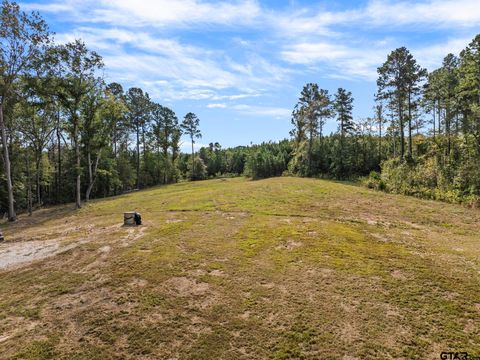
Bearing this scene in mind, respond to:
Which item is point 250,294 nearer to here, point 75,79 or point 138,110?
point 75,79

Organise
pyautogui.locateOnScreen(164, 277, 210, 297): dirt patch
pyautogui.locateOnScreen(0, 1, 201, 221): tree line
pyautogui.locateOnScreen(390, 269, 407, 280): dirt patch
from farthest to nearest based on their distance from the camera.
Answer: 1. pyautogui.locateOnScreen(0, 1, 201, 221): tree line
2. pyautogui.locateOnScreen(390, 269, 407, 280): dirt patch
3. pyautogui.locateOnScreen(164, 277, 210, 297): dirt patch

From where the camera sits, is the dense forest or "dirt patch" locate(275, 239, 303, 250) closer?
"dirt patch" locate(275, 239, 303, 250)

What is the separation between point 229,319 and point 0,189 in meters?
31.0

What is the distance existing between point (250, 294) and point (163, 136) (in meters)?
44.1

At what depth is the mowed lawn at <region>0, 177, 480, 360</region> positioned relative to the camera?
449 cm

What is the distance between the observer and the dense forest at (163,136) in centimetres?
1909

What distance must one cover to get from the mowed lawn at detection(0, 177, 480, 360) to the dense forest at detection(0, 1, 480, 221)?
12.4 meters

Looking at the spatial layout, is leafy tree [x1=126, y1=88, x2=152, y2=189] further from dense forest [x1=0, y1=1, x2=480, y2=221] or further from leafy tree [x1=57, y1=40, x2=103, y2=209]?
leafy tree [x1=57, y1=40, x2=103, y2=209]

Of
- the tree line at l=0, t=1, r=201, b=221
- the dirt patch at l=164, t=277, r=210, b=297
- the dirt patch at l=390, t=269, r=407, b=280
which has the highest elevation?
the tree line at l=0, t=1, r=201, b=221

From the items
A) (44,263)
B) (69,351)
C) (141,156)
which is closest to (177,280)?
(69,351)

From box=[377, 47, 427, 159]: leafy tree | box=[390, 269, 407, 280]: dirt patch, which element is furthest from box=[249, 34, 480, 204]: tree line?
box=[390, 269, 407, 280]: dirt patch

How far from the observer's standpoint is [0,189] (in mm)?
26500

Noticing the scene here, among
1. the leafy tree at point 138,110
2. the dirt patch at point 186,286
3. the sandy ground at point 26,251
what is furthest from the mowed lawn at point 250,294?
the leafy tree at point 138,110

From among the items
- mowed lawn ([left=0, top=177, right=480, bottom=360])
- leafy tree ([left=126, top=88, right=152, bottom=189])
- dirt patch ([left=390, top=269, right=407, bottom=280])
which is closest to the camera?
mowed lawn ([left=0, top=177, right=480, bottom=360])
